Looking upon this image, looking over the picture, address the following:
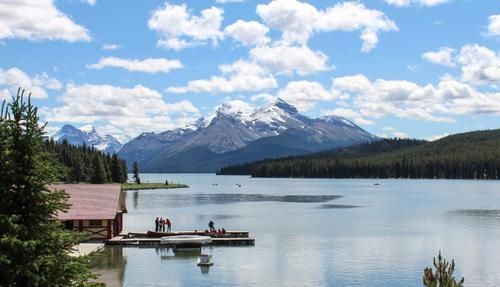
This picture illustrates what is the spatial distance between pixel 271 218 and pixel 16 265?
84140 millimetres

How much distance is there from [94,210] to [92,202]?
127cm

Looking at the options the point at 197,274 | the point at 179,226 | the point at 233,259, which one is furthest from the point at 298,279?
the point at 179,226

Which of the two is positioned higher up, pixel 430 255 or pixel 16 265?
pixel 16 265

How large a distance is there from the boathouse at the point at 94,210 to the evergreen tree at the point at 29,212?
144 ft

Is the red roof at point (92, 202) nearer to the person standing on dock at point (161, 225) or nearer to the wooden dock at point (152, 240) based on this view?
the wooden dock at point (152, 240)

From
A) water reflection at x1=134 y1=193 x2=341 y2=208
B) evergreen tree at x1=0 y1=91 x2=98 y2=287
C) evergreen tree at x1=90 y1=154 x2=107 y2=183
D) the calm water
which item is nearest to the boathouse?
the calm water

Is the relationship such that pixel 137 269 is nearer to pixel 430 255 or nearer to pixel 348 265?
pixel 348 265

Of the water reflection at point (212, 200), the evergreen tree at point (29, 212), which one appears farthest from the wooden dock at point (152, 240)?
the water reflection at point (212, 200)

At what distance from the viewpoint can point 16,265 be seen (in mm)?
16188

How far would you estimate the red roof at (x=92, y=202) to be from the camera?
61219 millimetres

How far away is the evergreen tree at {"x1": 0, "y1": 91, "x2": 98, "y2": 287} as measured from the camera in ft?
53.3

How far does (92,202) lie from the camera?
207 feet

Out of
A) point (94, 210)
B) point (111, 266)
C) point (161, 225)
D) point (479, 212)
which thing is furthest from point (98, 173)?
point (111, 266)

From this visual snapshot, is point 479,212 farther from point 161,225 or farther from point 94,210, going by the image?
point 94,210
